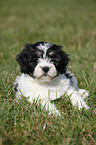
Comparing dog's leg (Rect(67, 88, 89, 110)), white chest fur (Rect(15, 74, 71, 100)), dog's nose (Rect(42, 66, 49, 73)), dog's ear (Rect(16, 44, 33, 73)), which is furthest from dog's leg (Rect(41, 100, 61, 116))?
dog's ear (Rect(16, 44, 33, 73))

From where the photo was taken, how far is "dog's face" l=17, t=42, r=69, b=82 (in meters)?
2.80

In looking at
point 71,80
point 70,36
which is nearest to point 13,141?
point 71,80

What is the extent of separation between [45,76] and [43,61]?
9.6 inches

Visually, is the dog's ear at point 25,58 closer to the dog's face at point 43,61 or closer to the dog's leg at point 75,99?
the dog's face at point 43,61

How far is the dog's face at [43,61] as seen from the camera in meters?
2.80

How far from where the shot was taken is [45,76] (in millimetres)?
2836

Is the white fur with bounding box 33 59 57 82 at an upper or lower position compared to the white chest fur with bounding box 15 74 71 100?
upper

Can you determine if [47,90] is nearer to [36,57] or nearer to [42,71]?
[42,71]

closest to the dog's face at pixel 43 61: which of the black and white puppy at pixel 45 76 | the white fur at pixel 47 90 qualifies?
the black and white puppy at pixel 45 76

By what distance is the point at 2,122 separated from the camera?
2.37 metres

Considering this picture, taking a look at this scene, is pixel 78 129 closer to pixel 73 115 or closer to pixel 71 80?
pixel 73 115

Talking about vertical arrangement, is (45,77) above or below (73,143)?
above

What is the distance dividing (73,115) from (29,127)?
2.04ft

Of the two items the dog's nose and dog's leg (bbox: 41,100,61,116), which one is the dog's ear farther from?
dog's leg (bbox: 41,100,61,116)
